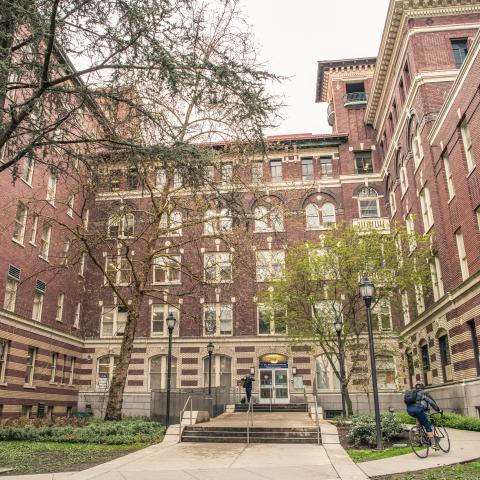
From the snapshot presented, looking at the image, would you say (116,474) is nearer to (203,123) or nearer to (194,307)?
(203,123)

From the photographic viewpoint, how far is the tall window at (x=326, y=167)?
3919 cm

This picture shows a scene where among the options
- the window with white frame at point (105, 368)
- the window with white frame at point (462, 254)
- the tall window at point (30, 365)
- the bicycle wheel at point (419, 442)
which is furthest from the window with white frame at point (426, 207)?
the tall window at point (30, 365)

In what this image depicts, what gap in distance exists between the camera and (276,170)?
3991 centimetres

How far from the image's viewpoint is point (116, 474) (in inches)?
411

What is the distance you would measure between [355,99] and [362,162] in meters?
5.60

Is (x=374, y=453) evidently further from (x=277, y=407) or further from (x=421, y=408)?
(x=277, y=407)

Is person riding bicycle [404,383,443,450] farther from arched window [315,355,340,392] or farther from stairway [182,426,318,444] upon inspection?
arched window [315,355,340,392]

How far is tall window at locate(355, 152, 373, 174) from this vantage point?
38.8 metres

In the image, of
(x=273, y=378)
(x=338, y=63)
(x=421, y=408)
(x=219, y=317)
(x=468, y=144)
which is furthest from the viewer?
(x=338, y=63)

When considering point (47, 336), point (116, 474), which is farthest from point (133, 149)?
point (47, 336)

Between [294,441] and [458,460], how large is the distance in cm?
664

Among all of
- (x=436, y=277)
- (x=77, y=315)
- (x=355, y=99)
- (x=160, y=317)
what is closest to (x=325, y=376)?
(x=436, y=277)

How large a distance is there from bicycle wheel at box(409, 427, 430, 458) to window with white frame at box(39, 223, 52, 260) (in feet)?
80.8

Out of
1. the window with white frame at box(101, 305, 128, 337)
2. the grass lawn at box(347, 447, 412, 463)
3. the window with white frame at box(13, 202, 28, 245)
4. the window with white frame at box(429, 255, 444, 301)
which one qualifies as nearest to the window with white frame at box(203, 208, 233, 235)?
the grass lawn at box(347, 447, 412, 463)
